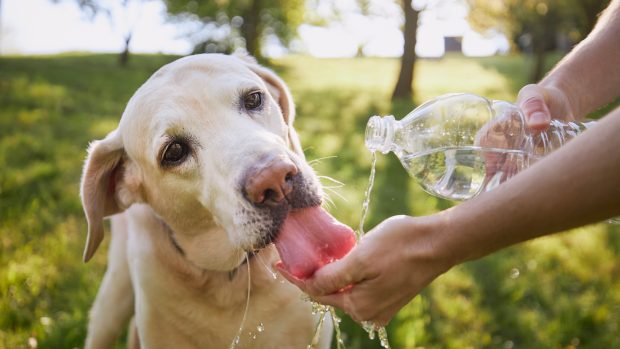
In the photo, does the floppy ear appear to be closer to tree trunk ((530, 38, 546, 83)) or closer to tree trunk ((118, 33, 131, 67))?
tree trunk ((530, 38, 546, 83))

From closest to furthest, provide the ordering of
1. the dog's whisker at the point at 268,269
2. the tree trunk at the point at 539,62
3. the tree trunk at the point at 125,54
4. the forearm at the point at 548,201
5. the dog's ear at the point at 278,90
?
the forearm at the point at 548,201
the dog's whisker at the point at 268,269
the dog's ear at the point at 278,90
the tree trunk at the point at 539,62
the tree trunk at the point at 125,54

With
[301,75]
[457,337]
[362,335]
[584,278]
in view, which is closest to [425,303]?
[457,337]

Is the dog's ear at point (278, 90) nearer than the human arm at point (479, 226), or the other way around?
the human arm at point (479, 226)

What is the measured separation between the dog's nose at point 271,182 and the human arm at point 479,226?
1.00ft

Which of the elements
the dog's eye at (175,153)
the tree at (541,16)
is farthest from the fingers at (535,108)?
the tree at (541,16)

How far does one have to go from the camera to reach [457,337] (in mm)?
3703

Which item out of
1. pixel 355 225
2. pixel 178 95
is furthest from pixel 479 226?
pixel 355 225

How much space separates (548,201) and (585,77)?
1.39 metres

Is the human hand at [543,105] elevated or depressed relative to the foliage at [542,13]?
elevated

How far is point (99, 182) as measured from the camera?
2752 mm

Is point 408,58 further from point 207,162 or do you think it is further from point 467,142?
point 207,162

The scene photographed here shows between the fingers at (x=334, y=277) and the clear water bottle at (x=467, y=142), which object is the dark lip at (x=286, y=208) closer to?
the fingers at (x=334, y=277)

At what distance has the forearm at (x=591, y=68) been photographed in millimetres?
2492

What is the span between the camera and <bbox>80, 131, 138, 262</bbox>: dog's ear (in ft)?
8.75
